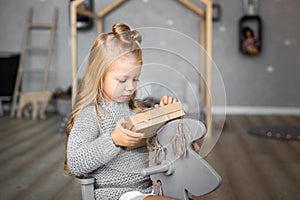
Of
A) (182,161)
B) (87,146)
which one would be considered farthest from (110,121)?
(182,161)

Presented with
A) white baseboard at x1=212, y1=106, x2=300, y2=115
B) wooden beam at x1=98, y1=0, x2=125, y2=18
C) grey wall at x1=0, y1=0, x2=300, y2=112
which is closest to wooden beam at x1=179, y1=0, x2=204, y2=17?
grey wall at x1=0, y1=0, x2=300, y2=112

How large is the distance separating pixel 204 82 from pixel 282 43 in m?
3.74

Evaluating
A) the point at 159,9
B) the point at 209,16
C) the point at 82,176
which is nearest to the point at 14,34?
the point at 159,9

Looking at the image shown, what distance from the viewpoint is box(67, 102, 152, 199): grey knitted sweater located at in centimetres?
95

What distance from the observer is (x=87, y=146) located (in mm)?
962

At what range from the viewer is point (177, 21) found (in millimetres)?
4418

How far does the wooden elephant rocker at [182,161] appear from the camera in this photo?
0.88m

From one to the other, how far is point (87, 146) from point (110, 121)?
98 millimetres

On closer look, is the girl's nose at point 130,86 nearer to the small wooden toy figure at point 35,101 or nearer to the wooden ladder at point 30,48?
the small wooden toy figure at point 35,101

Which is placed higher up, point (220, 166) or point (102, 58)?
point (102, 58)

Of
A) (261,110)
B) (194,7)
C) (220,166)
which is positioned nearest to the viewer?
(220,166)

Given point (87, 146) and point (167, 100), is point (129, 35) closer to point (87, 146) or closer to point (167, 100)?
point (167, 100)

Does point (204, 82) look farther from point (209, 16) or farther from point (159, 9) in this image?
point (159, 9)

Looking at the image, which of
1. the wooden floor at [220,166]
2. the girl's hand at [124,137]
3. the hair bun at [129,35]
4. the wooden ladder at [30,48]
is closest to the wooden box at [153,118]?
the girl's hand at [124,137]
